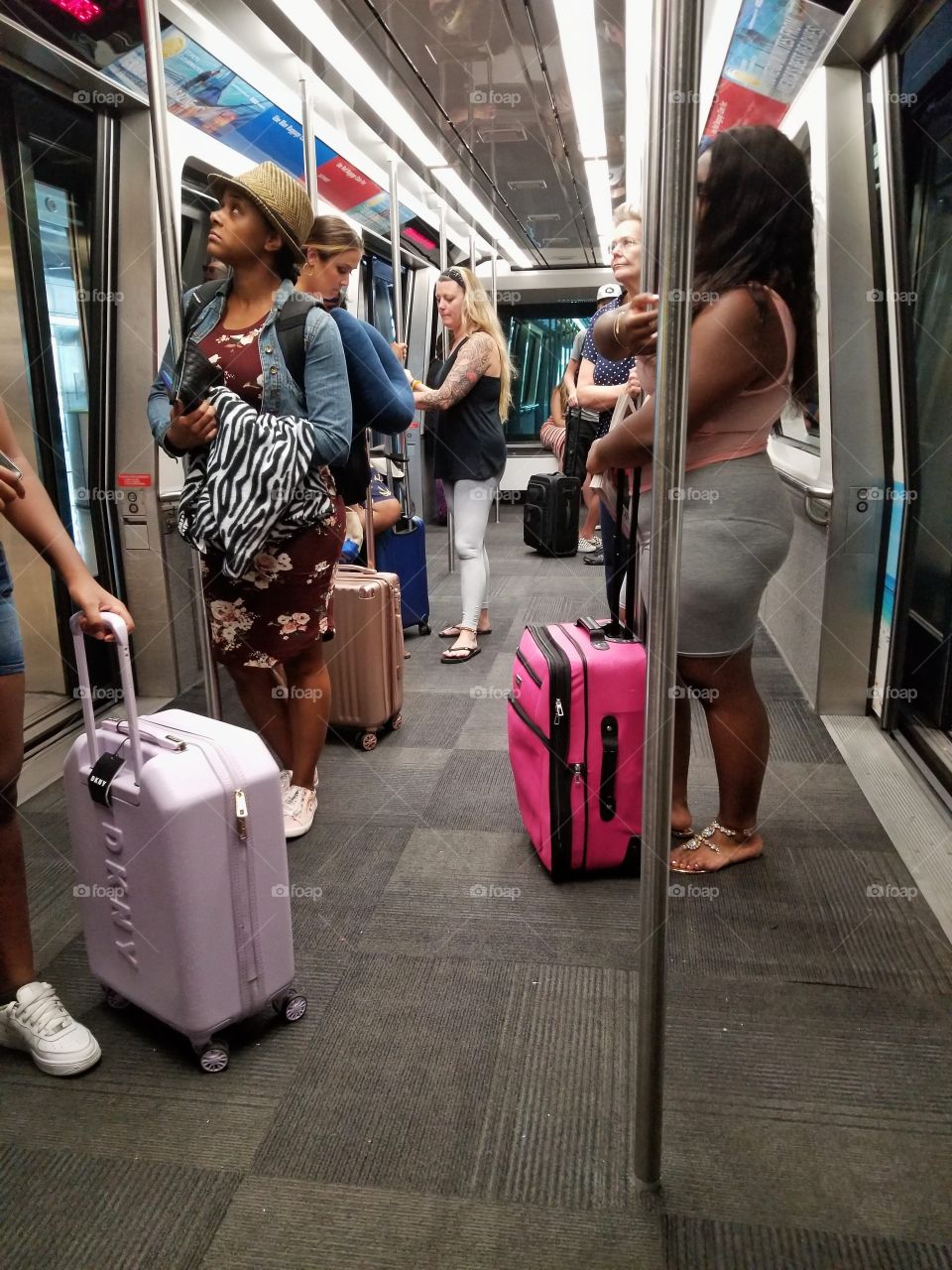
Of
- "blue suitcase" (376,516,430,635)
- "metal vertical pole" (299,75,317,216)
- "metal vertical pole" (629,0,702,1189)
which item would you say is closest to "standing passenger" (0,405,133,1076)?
"metal vertical pole" (629,0,702,1189)

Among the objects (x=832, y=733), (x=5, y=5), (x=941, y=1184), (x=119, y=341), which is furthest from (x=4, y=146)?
(x=941, y=1184)

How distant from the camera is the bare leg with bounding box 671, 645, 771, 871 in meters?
2.17

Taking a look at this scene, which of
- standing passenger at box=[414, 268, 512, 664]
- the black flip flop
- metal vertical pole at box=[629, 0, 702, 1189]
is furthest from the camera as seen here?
the black flip flop

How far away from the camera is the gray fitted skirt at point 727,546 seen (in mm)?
2031

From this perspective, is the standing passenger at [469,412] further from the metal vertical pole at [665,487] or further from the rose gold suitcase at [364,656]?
the metal vertical pole at [665,487]

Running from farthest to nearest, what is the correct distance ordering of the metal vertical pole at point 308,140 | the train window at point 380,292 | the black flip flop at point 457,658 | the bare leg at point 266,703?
the train window at point 380,292 < the black flip flop at point 457,658 < the metal vertical pole at point 308,140 < the bare leg at point 266,703

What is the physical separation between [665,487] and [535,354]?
966cm

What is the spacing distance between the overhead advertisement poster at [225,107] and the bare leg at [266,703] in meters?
2.07

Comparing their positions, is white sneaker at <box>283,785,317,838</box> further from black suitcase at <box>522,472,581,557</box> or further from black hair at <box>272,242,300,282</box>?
black suitcase at <box>522,472,581,557</box>

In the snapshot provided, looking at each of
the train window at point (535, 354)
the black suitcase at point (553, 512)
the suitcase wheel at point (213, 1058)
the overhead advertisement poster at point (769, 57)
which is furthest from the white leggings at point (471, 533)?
the train window at point (535, 354)

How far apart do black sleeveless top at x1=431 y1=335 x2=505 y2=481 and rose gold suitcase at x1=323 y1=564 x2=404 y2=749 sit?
44.7 inches

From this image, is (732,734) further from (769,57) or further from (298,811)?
(769,57)

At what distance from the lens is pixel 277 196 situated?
2.14 meters

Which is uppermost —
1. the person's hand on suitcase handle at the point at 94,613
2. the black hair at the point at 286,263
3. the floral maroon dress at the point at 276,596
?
Result: the black hair at the point at 286,263
